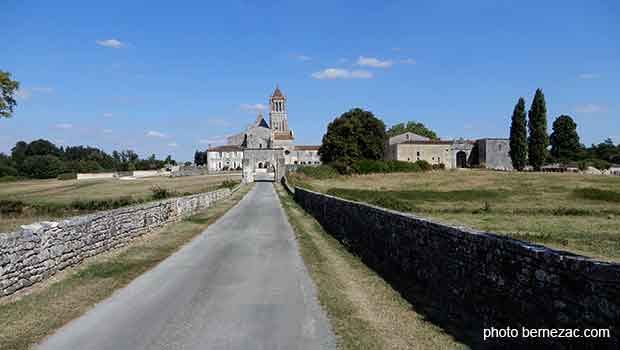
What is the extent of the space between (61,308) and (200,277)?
9.82 ft

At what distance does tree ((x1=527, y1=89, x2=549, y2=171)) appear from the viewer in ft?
272

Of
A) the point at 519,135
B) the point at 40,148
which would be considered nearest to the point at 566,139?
the point at 519,135

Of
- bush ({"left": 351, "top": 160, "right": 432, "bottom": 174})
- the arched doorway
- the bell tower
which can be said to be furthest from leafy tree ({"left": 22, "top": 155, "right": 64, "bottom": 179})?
the arched doorway

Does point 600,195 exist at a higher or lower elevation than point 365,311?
lower

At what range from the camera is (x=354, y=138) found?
86.6 meters

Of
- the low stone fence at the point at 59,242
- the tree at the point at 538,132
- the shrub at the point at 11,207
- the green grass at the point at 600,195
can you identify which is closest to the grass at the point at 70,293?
the low stone fence at the point at 59,242

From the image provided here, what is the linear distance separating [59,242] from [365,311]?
706cm

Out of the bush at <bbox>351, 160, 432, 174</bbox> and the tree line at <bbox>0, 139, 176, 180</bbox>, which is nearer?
A: the bush at <bbox>351, 160, 432, 174</bbox>

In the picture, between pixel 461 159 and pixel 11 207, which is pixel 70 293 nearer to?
pixel 11 207

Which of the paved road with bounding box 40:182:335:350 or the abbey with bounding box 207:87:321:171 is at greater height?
the abbey with bounding box 207:87:321:171

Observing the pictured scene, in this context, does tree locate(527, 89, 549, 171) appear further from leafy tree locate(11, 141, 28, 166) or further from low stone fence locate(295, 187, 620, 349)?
leafy tree locate(11, 141, 28, 166)

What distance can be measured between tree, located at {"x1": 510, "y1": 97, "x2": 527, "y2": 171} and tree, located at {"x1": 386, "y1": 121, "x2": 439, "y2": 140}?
63.0 meters

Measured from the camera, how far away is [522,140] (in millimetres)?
85688

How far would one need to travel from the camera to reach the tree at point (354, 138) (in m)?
85.9
